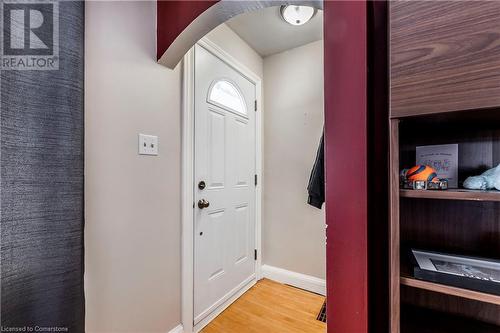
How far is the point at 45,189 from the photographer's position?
0.88 metres

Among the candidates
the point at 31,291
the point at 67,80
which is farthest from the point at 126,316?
the point at 67,80

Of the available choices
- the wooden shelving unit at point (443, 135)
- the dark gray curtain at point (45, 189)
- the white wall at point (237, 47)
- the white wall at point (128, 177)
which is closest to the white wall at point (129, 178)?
the white wall at point (128, 177)

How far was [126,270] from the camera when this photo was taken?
1.25 meters

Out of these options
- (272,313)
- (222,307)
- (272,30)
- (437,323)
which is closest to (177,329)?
(222,307)

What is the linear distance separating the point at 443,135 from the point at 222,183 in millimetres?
1471

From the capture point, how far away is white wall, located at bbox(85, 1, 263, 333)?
1.12 m

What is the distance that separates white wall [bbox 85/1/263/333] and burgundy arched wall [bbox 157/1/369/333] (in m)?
1.03

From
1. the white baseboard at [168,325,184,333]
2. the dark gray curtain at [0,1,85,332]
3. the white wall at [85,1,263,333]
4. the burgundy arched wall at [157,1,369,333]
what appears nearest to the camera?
the burgundy arched wall at [157,1,369,333]

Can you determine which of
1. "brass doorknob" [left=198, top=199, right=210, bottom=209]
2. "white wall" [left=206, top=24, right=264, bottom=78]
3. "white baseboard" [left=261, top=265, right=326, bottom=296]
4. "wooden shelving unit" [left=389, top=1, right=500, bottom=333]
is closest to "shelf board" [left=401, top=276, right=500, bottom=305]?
"wooden shelving unit" [left=389, top=1, right=500, bottom=333]

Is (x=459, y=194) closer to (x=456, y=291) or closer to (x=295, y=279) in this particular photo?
(x=456, y=291)

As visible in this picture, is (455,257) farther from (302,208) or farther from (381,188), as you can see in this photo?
(302,208)

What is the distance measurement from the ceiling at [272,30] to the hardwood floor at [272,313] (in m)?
2.35

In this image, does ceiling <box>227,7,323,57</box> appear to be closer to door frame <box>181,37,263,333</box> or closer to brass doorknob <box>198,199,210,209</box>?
door frame <box>181,37,263,333</box>

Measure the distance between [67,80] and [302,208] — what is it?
196 cm
